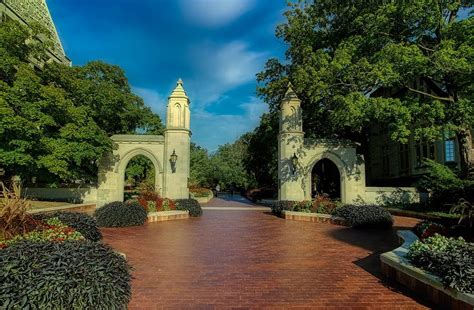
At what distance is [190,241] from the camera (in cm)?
948

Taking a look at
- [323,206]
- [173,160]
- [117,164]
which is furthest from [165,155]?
[323,206]

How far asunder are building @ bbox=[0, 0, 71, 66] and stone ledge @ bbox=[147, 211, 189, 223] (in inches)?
638

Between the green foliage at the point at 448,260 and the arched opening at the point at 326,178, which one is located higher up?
the arched opening at the point at 326,178

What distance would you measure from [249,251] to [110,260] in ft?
14.9

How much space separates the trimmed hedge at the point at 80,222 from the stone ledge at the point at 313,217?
9.45 meters

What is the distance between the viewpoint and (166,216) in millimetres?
14898

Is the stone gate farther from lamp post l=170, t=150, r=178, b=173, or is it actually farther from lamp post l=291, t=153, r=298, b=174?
lamp post l=291, t=153, r=298, b=174

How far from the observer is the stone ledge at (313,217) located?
13675mm

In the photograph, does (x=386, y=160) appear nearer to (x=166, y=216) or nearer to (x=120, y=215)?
(x=166, y=216)

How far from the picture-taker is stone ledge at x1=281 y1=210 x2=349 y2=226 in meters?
13.7

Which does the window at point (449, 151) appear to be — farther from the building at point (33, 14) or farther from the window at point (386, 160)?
the building at point (33, 14)

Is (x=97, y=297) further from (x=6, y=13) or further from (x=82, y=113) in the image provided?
(x=6, y=13)

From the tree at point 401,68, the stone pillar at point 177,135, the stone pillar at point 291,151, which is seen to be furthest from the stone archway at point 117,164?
the tree at point 401,68

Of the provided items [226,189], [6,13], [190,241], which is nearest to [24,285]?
[190,241]
